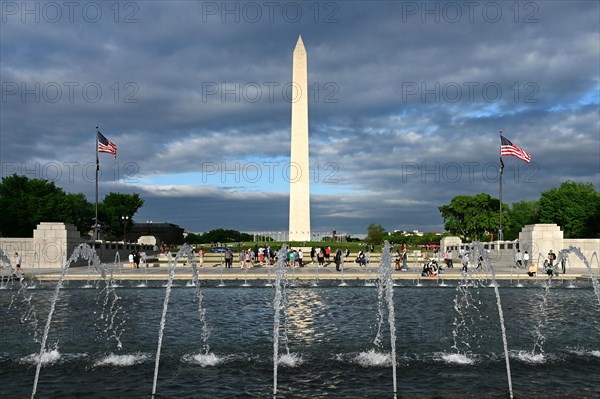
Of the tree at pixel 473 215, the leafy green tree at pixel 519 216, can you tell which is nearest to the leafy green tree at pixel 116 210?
the tree at pixel 473 215

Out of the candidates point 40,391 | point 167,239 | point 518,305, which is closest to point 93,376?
point 40,391

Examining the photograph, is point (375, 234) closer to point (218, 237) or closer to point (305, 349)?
point (218, 237)

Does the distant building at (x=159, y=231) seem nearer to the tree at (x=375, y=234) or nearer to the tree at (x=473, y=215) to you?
the tree at (x=375, y=234)

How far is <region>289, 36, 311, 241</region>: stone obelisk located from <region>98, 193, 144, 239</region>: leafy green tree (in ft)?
160

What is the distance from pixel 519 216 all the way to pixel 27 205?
76.8 metres

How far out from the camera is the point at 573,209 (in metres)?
75.4

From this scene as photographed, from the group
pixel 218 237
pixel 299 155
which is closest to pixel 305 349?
pixel 299 155

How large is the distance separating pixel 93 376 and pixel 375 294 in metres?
14.9

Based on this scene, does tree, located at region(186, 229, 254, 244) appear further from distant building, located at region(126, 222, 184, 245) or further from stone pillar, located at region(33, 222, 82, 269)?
stone pillar, located at region(33, 222, 82, 269)

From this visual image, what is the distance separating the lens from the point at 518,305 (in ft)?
65.5

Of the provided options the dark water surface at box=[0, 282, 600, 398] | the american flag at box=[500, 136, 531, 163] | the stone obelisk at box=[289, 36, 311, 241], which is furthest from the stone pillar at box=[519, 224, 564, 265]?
the stone obelisk at box=[289, 36, 311, 241]

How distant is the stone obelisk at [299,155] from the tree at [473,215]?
47484 mm

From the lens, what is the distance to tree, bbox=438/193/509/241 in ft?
327

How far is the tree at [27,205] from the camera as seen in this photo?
2822 inches
